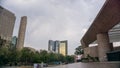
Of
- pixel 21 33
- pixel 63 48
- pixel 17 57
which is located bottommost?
pixel 17 57

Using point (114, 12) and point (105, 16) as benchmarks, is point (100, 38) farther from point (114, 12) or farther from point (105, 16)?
point (114, 12)

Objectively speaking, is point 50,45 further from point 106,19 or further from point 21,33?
point 106,19

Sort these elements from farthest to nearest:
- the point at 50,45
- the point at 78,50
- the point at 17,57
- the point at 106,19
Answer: the point at 50,45 → the point at 78,50 → the point at 17,57 → the point at 106,19

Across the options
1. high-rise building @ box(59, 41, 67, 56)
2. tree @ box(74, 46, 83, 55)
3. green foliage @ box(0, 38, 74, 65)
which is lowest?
green foliage @ box(0, 38, 74, 65)

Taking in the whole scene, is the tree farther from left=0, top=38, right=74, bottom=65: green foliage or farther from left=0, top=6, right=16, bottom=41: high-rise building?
left=0, top=6, right=16, bottom=41: high-rise building

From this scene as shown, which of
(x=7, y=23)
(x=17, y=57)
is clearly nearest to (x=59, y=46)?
(x=7, y=23)

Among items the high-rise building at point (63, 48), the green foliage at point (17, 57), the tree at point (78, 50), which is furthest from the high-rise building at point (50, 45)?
the green foliage at point (17, 57)

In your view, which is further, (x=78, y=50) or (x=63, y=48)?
(x=63, y=48)

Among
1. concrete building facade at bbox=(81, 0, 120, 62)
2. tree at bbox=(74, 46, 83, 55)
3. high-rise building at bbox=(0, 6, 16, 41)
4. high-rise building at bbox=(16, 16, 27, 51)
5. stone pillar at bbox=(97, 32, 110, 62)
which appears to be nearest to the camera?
concrete building facade at bbox=(81, 0, 120, 62)

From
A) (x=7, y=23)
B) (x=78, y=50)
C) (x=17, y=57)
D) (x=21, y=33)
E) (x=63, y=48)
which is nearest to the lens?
(x=17, y=57)

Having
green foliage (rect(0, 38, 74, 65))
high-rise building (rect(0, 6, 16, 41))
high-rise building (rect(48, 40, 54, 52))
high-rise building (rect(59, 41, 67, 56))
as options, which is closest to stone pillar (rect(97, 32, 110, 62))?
green foliage (rect(0, 38, 74, 65))

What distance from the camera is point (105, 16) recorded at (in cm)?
2955

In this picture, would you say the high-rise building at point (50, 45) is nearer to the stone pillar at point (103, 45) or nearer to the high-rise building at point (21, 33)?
the high-rise building at point (21, 33)

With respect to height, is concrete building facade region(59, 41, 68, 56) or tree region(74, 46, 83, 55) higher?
concrete building facade region(59, 41, 68, 56)
